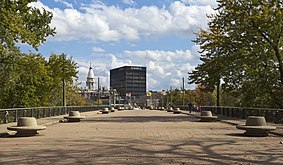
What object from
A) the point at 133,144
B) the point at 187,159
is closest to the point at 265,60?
the point at 133,144

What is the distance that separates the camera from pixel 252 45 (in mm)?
37031

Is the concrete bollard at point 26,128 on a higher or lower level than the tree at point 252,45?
lower

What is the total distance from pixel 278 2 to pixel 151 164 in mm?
26975

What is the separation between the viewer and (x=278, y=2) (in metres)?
33.5

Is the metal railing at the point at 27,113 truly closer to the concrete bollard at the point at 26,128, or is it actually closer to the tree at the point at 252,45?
the concrete bollard at the point at 26,128

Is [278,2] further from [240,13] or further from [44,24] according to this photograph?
[44,24]

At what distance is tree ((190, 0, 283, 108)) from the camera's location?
34.2 metres

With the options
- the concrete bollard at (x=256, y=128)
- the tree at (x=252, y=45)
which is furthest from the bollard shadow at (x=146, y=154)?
→ the tree at (x=252, y=45)

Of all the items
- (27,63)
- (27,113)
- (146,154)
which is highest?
(27,63)

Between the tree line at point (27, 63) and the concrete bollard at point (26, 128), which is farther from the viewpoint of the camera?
the tree line at point (27, 63)

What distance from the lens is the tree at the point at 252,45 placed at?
112ft

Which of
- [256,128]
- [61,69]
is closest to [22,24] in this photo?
[256,128]

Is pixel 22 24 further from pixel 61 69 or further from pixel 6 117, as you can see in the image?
pixel 61 69

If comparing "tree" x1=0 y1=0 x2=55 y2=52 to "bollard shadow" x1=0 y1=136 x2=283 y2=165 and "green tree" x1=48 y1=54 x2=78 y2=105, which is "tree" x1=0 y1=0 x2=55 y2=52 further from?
"green tree" x1=48 y1=54 x2=78 y2=105
